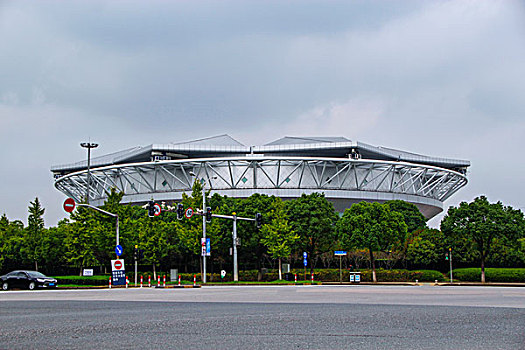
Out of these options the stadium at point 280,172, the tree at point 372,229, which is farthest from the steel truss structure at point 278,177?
the tree at point 372,229

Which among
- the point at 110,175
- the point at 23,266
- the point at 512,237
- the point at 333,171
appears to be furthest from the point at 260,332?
the point at 110,175

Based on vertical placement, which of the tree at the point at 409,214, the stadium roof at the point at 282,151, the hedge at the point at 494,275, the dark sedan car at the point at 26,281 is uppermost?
the stadium roof at the point at 282,151

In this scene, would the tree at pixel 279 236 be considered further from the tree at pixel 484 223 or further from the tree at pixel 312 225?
the tree at pixel 484 223

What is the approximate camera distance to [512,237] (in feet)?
153

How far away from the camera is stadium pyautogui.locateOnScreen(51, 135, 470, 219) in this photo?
87.6 metres

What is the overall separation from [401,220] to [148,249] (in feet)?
72.8

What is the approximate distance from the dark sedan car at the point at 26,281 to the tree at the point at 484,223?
30313 mm

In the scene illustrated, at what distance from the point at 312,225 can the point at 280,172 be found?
116ft

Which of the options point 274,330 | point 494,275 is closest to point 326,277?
point 494,275

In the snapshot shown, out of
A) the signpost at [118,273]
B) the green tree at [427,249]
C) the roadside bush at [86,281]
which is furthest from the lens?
the green tree at [427,249]

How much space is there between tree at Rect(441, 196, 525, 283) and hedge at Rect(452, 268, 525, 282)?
1.33 m

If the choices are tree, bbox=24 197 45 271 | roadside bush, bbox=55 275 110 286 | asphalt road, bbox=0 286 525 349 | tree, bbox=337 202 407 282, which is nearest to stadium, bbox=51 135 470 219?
tree, bbox=24 197 45 271

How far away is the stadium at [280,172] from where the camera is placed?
3450 inches

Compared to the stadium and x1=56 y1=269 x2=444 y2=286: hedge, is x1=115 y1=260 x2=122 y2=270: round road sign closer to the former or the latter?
x1=56 y1=269 x2=444 y2=286: hedge
